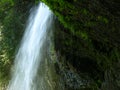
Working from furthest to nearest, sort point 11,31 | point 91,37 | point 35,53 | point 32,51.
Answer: point 11,31
point 32,51
point 35,53
point 91,37

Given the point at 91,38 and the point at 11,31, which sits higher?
the point at 11,31

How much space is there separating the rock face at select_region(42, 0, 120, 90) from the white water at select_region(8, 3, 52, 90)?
2.63ft

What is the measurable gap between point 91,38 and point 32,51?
2.97m

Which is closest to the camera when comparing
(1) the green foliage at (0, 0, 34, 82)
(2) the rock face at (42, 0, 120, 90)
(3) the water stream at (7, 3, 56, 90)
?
(2) the rock face at (42, 0, 120, 90)

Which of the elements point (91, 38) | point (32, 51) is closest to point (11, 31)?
point (32, 51)

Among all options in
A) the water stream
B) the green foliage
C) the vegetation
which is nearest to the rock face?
the vegetation

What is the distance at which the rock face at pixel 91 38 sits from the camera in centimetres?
460

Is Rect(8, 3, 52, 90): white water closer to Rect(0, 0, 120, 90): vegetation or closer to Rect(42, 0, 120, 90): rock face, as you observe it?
Rect(0, 0, 120, 90): vegetation

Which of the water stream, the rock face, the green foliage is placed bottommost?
the rock face

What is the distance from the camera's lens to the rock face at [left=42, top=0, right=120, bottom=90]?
460 cm

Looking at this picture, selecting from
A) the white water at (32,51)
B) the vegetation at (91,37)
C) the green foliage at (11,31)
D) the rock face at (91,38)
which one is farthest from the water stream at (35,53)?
the rock face at (91,38)

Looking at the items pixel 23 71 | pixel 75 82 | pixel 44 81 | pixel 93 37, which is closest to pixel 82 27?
pixel 93 37

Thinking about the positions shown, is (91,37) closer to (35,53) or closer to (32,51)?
(35,53)

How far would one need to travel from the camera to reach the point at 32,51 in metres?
8.39
